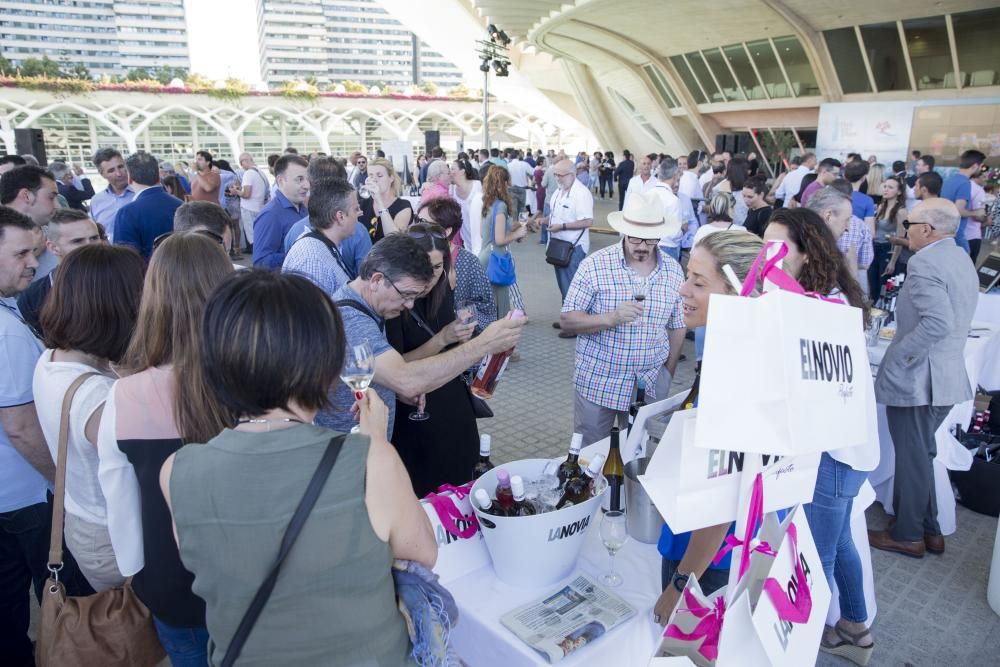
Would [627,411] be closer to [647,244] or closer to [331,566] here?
[647,244]

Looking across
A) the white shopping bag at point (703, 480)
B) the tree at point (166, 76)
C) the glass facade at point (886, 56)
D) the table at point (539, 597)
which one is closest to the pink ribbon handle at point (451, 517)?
the table at point (539, 597)

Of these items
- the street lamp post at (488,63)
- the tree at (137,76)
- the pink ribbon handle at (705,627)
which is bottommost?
the pink ribbon handle at (705,627)

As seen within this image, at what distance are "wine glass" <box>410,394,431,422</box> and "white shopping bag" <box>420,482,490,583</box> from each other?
0.52 meters

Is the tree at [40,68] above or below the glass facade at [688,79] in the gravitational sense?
above

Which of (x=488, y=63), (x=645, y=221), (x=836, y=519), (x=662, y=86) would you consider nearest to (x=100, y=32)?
(x=662, y=86)

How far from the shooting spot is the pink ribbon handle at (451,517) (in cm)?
196

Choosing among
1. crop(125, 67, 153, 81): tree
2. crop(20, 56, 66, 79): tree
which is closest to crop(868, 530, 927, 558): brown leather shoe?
crop(125, 67, 153, 81): tree

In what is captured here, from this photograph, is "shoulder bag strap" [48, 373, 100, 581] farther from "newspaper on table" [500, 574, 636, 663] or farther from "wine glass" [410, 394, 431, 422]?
"newspaper on table" [500, 574, 636, 663]

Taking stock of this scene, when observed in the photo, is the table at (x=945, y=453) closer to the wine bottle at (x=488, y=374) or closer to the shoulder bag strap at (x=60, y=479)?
the wine bottle at (x=488, y=374)

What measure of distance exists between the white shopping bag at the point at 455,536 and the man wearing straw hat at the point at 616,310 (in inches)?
54.7

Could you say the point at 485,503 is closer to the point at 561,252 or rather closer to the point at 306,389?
the point at 306,389

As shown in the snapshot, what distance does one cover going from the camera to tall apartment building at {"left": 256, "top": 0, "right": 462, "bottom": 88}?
158375 mm

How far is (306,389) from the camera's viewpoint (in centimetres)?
122

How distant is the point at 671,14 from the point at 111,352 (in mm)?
22473
